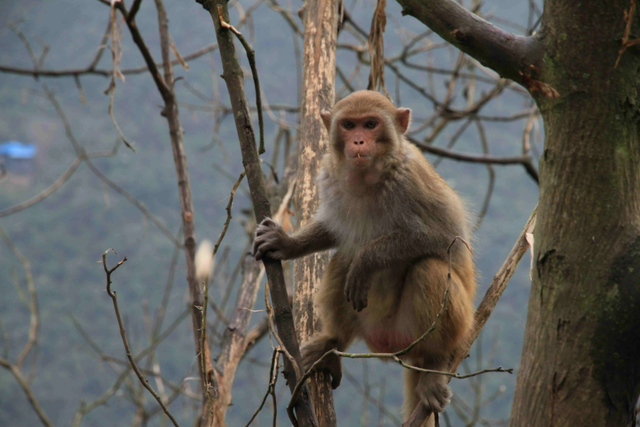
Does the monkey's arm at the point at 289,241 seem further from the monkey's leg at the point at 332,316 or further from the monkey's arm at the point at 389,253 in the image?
the monkey's arm at the point at 389,253

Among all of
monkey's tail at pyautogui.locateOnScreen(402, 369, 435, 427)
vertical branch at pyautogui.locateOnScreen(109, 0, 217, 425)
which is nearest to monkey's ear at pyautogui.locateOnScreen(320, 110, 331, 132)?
vertical branch at pyautogui.locateOnScreen(109, 0, 217, 425)

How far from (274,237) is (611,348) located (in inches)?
80.2

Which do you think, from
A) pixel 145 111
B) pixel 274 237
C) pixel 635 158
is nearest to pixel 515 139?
pixel 145 111

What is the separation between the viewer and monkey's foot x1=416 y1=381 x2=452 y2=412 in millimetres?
3715

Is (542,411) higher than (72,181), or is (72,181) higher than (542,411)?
(72,181)

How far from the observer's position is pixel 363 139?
3875 millimetres

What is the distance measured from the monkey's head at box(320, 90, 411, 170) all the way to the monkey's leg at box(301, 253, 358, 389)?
709 mm

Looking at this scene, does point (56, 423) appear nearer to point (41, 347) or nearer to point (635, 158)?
point (41, 347)

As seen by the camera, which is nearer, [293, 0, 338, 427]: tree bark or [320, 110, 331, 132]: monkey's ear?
[320, 110, 331, 132]: monkey's ear

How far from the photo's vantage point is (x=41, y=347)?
40.0 ft

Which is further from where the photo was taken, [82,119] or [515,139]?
[515,139]

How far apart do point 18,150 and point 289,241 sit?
907 centimetres

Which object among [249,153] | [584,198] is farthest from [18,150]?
[584,198]

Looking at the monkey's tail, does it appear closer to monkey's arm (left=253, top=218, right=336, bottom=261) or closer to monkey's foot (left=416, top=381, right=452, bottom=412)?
monkey's foot (left=416, top=381, right=452, bottom=412)
